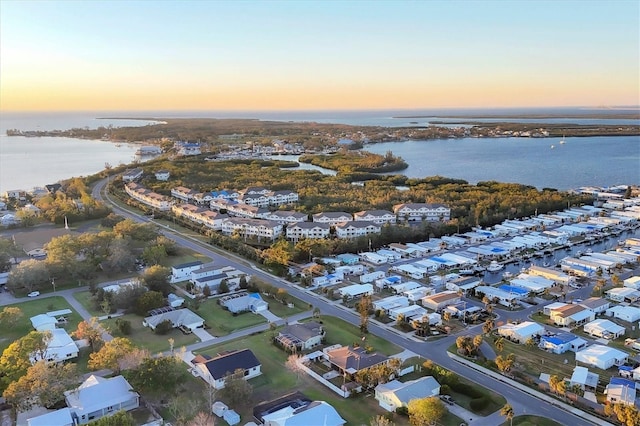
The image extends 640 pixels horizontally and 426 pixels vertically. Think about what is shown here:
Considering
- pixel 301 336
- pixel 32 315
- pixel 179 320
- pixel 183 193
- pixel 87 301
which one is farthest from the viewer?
pixel 183 193

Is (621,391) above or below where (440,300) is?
above

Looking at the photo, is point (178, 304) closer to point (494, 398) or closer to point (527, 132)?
point (494, 398)

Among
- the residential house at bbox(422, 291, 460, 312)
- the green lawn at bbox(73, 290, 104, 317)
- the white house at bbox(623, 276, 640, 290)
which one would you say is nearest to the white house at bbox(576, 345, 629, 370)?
the residential house at bbox(422, 291, 460, 312)

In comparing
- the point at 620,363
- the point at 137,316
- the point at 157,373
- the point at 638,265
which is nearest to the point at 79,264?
the point at 137,316

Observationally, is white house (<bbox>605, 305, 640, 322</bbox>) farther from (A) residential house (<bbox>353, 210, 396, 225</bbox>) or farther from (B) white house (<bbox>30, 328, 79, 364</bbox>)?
(B) white house (<bbox>30, 328, 79, 364</bbox>)

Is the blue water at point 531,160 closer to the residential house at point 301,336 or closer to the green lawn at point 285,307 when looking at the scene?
the green lawn at point 285,307

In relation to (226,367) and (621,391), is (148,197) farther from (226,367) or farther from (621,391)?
(621,391)

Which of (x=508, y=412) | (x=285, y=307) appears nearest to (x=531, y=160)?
(x=285, y=307)
